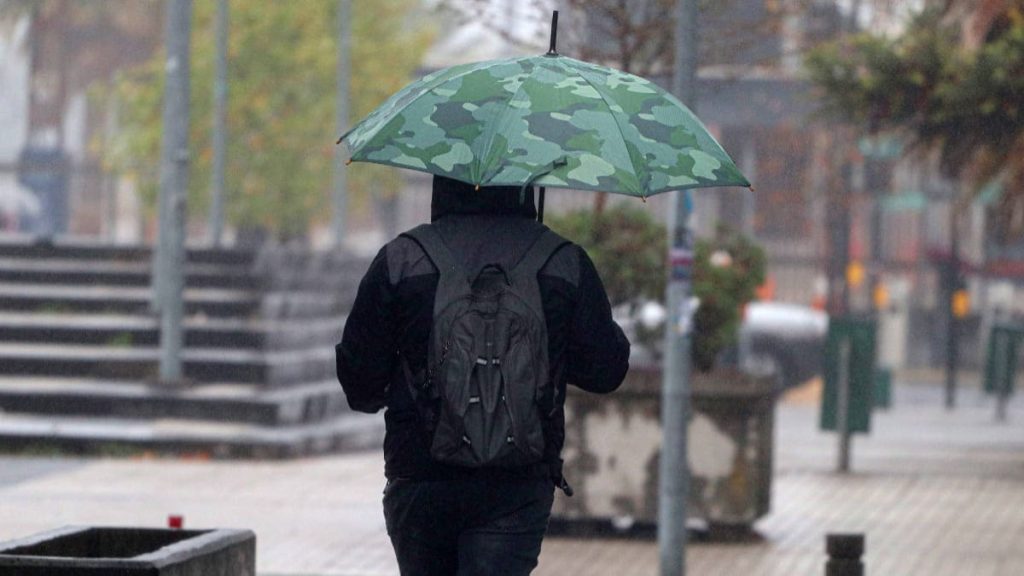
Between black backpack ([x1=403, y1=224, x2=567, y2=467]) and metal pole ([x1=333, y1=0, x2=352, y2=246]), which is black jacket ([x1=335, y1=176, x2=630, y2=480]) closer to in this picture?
black backpack ([x1=403, y1=224, x2=567, y2=467])

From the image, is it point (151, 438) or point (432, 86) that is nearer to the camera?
point (432, 86)

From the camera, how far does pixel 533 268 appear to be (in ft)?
15.9

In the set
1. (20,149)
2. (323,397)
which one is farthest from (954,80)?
(20,149)

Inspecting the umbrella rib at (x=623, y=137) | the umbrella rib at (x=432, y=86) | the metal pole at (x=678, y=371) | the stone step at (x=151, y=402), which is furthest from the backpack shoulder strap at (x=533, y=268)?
the stone step at (x=151, y=402)

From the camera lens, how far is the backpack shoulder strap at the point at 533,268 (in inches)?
190

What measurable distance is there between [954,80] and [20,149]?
36113 millimetres

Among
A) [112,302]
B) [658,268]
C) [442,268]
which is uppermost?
[442,268]

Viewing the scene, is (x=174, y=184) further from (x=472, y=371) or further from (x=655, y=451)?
(x=472, y=371)

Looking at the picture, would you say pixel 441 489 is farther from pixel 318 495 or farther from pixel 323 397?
pixel 323 397

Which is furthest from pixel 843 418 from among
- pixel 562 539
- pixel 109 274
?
pixel 109 274

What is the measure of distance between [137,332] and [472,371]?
12.6 meters

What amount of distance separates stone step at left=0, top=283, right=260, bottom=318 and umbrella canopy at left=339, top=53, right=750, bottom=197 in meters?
12.2

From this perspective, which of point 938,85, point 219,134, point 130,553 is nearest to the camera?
point 130,553

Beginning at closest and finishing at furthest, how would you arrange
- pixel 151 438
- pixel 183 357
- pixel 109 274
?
pixel 151 438 → pixel 183 357 → pixel 109 274
